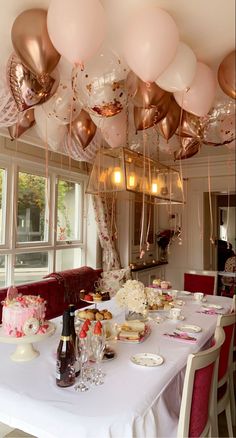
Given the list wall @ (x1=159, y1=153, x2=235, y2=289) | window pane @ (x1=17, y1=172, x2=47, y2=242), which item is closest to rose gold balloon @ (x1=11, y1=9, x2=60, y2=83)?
window pane @ (x1=17, y1=172, x2=47, y2=242)

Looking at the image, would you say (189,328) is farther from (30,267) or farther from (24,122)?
(30,267)

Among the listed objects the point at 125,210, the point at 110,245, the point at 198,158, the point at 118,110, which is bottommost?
the point at 110,245

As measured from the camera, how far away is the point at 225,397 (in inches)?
74.0

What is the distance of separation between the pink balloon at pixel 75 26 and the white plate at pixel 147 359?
149 centimetres

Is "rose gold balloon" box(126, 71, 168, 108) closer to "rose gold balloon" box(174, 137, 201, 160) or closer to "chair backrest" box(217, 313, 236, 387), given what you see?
"rose gold balloon" box(174, 137, 201, 160)

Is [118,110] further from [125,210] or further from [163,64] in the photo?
[125,210]

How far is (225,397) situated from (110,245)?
2727 mm

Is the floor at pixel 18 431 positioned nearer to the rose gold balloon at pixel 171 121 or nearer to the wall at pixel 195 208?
the rose gold balloon at pixel 171 121

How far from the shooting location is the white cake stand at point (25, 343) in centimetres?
141

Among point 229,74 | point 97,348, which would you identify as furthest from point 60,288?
point 229,74

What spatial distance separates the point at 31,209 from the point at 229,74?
2.63 m

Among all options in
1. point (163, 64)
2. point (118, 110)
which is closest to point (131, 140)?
point (118, 110)

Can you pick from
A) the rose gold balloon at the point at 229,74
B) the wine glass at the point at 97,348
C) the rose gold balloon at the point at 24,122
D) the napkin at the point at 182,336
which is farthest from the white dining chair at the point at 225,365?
the rose gold balloon at the point at 24,122

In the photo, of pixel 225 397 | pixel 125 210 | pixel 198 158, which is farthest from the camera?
pixel 198 158
